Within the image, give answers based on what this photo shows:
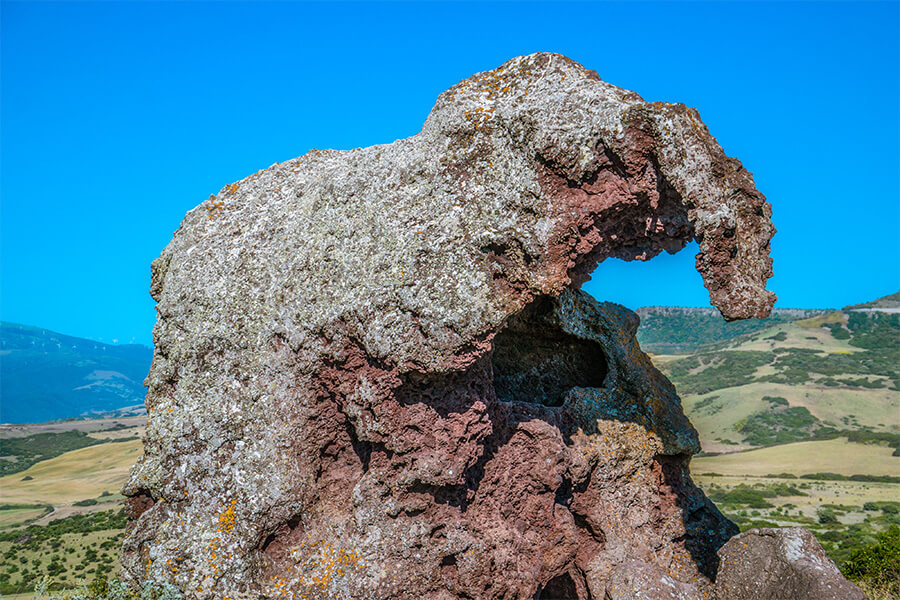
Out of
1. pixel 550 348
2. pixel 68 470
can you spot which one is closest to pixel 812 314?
pixel 68 470

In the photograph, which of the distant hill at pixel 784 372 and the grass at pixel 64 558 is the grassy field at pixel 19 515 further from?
the distant hill at pixel 784 372

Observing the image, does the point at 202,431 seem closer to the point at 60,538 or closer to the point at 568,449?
the point at 568,449

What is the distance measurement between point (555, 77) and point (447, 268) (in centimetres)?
361

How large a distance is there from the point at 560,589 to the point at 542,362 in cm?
421

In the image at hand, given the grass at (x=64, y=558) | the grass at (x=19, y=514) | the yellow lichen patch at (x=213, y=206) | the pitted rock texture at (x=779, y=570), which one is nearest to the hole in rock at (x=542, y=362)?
the pitted rock texture at (x=779, y=570)

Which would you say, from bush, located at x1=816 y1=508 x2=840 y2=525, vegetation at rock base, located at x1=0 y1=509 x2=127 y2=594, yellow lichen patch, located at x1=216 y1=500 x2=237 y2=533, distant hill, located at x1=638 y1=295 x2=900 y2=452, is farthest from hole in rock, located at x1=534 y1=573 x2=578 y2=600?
distant hill, located at x1=638 y1=295 x2=900 y2=452

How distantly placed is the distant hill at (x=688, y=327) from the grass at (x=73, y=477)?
3812 inches

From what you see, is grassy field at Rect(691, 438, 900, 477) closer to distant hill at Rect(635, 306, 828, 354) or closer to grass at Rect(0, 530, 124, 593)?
grass at Rect(0, 530, 124, 593)

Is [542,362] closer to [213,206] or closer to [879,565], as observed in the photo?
[213,206]

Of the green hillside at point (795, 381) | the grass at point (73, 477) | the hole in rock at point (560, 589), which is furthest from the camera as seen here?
the green hillside at point (795, 381)

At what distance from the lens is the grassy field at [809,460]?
62.3 metres

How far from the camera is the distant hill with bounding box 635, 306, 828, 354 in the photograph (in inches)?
5404

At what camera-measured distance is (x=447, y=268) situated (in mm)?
9367

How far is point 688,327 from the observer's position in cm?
14412
